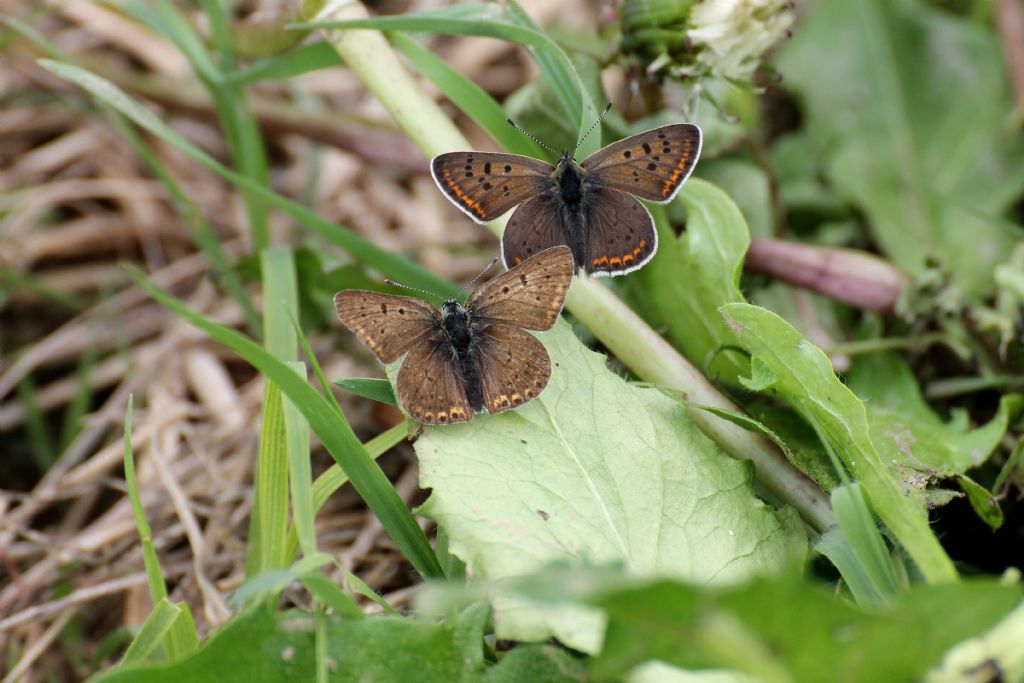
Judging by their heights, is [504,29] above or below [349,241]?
above

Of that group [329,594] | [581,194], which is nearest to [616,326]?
[581,194]

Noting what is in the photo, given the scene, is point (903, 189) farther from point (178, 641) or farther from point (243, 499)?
point (178, 641)

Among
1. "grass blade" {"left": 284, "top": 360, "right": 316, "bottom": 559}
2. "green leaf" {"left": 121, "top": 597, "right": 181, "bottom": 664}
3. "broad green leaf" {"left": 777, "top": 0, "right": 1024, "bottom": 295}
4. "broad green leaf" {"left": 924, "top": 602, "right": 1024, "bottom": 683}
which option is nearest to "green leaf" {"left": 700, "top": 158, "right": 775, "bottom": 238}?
"broad green leaf" {"left": 777, "top": 0, "right": 1024, "bottom": 295}

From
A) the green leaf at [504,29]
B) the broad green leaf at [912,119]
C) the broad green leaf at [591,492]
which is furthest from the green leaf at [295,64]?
the broad green leaf at [912,119]

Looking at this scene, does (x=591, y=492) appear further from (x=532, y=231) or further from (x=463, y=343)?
(x=532, y=231)

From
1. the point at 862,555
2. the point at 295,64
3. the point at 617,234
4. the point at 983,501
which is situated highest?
the point at 295,64

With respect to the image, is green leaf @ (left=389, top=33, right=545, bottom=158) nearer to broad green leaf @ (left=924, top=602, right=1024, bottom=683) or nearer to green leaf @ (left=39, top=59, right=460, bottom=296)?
green leaf @ (left=39, top=59, right=460, bottom=296)
